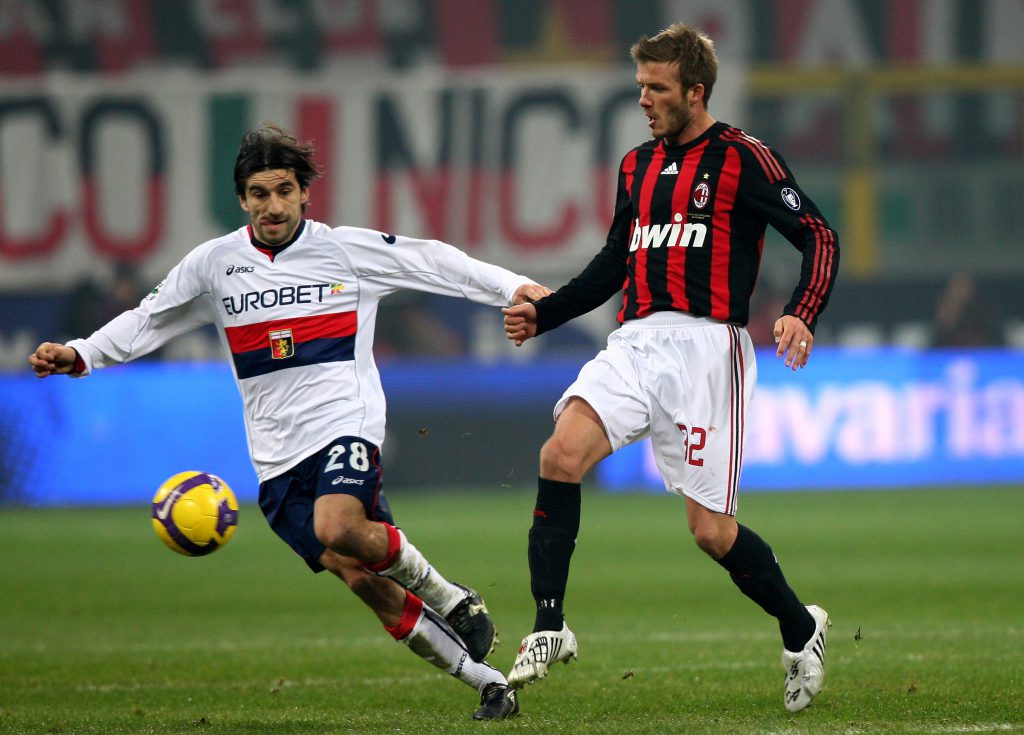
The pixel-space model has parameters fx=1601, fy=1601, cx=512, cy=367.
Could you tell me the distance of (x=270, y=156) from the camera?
17.8 ft

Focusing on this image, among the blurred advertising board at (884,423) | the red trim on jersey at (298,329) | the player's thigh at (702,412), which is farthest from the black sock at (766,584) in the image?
the blurred advertising board at (884,423)

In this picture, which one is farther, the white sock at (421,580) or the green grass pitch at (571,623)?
the green grass pitch at (571,623)

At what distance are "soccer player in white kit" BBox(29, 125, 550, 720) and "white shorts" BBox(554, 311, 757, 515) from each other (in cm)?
46

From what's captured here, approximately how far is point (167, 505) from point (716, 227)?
2.11 m

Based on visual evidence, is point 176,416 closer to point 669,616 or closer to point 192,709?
point 669,616

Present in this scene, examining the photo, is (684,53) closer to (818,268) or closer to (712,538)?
(818,268)

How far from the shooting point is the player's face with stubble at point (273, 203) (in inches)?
214

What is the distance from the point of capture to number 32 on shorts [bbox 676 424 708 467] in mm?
5215

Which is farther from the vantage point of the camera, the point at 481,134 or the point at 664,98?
the point at 481,134

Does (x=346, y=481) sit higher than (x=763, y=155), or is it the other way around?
(x=763, y=155)

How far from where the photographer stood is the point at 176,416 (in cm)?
1396

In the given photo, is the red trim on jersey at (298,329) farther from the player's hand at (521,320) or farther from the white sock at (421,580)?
the white sock at (421,580)

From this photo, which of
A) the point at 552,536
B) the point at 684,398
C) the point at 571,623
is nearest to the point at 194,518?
the point at 552,536

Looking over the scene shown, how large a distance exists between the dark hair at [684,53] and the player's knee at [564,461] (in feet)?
4.14
